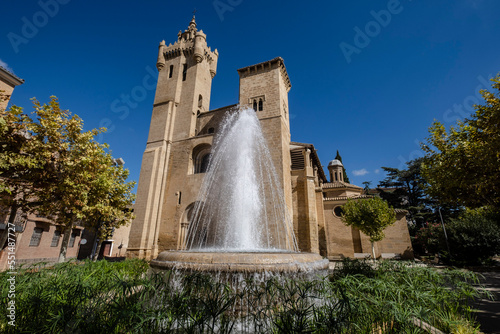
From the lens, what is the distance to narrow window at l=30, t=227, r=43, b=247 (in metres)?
17.7

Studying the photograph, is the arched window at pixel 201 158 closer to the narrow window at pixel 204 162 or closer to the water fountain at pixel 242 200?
the narrow window at pixel 204 162

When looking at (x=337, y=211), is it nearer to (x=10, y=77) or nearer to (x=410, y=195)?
(x=410, y=195)

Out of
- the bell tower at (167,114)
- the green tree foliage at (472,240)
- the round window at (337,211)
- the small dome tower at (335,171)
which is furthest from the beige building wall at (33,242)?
the small dome tower at (335,171)

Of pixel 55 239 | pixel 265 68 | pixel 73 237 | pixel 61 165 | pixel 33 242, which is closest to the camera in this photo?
pixel 61 165

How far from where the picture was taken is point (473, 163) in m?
7.01

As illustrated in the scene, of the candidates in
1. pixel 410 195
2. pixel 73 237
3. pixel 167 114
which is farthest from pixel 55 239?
pixel 410 195

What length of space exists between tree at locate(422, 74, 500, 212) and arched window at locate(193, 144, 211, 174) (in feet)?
47.1

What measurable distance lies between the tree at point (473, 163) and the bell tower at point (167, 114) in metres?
16.5

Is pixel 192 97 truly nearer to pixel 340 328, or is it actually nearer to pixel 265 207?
pixel 265 207

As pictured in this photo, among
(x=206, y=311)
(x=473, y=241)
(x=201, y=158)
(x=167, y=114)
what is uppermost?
(x=167, y=114)

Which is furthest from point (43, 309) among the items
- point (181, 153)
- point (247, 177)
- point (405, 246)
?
point (405, 246)

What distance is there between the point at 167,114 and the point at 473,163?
65.9ft

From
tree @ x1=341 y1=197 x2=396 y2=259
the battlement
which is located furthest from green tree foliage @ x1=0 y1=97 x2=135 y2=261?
tree @ x1=341 y1=197 x2=396 y2=259

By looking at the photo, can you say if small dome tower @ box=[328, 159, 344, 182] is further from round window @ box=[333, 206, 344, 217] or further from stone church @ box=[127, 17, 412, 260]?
round window @ box=[333, 206, 344, 217]
